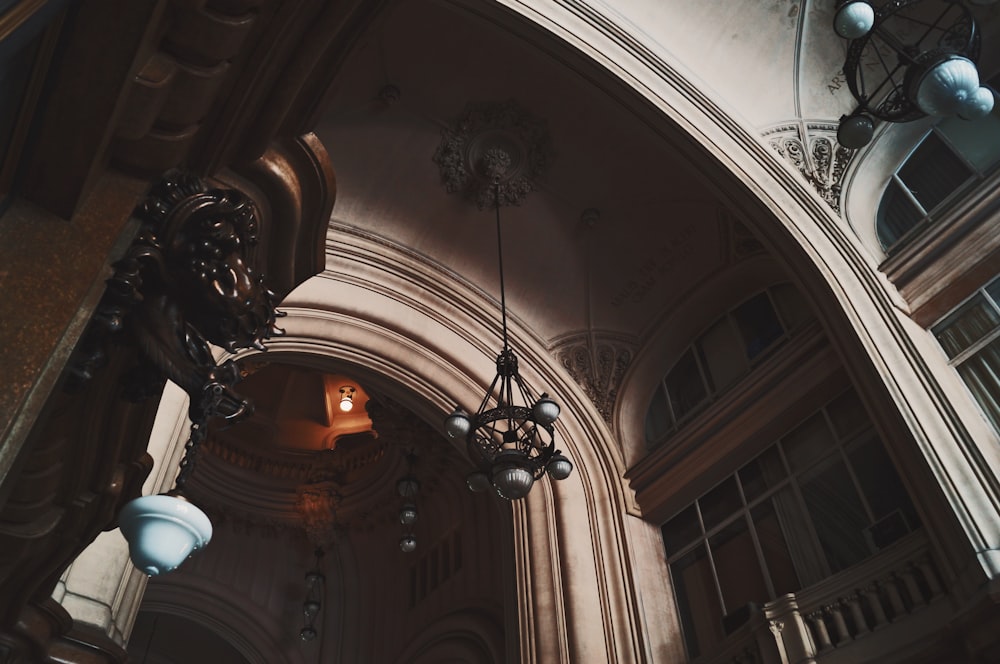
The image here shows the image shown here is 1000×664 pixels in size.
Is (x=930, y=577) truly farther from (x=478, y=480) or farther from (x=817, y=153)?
(x=817, y=153)

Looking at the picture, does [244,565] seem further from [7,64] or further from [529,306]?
[7,64]

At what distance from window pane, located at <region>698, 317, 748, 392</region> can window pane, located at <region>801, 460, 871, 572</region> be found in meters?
1.52

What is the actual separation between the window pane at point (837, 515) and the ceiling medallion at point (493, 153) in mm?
4358

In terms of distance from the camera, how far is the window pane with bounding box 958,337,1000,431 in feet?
17.2

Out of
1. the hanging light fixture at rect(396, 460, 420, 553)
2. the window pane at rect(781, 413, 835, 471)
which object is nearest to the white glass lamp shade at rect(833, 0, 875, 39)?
the window pane at rect(781, 413, 835, 471)

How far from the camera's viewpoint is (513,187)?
8328mm

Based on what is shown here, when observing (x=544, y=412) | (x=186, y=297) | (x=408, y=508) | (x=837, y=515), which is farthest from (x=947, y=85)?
(x=408, y=508)

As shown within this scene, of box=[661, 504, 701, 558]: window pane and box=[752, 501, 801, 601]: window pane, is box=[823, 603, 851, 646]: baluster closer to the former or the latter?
box=[752, 501, 801, 601]: window pane

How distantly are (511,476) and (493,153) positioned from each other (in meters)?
4.30

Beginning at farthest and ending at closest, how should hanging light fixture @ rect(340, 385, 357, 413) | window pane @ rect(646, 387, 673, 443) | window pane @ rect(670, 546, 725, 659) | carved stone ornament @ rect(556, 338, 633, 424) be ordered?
hanging light fixture @ rect(340, 385, 357, 413) → carved stone ornament @ rect(556, 338, 633, 424) → window pane @ rect(646, 387, 673, 443) → window pane @ rect(670, 546, 725, 659)

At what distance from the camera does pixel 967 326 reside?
569cm

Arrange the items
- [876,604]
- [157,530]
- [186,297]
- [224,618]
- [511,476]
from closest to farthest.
Answer: [157,530], [186,297], [511,476], [876,604], [224,618]

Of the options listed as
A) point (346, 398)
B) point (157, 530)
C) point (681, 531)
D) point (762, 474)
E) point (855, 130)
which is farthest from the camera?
point (346, 398)

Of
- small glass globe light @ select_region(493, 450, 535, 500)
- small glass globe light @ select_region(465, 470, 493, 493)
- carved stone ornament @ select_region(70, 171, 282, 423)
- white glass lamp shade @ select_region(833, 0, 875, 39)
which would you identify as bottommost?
carved stone ornament @ select_region(70, 171, 282, 423)
